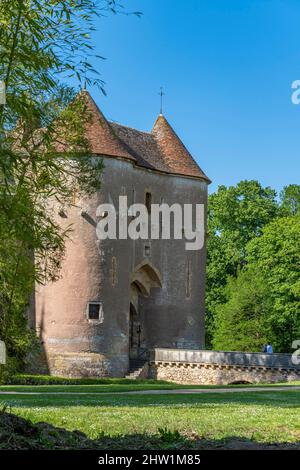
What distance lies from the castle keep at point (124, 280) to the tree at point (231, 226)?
504 inches

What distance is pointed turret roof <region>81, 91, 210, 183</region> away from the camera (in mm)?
38384

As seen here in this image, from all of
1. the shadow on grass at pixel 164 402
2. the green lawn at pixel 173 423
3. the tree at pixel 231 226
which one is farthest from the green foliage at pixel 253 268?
the green lawn at pixel 173 423

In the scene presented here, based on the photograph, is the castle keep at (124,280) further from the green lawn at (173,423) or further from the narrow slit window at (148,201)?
the green lawn at (173,423)

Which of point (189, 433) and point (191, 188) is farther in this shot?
point (191, 188)

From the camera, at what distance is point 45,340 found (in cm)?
3728

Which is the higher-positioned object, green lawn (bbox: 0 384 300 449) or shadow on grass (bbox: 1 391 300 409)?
green lawn (bbox: 0 384 300 449)

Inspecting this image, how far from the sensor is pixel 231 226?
189 feet

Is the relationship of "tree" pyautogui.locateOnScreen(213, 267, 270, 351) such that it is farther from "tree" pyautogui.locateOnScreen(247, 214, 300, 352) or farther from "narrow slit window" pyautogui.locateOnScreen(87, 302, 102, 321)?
"narrow slit window" pyautogui.locateOnScreen(87, 302, 102, 321)

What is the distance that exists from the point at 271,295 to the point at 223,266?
23.1ft

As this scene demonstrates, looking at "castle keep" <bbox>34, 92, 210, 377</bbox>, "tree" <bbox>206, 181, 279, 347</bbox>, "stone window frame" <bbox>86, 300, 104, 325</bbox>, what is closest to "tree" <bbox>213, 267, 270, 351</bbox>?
"castle keep" <bbox>34, 92, 210, 377</bbox>

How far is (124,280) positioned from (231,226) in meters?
21.1

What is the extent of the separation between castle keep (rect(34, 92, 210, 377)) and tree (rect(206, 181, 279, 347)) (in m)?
12.8
